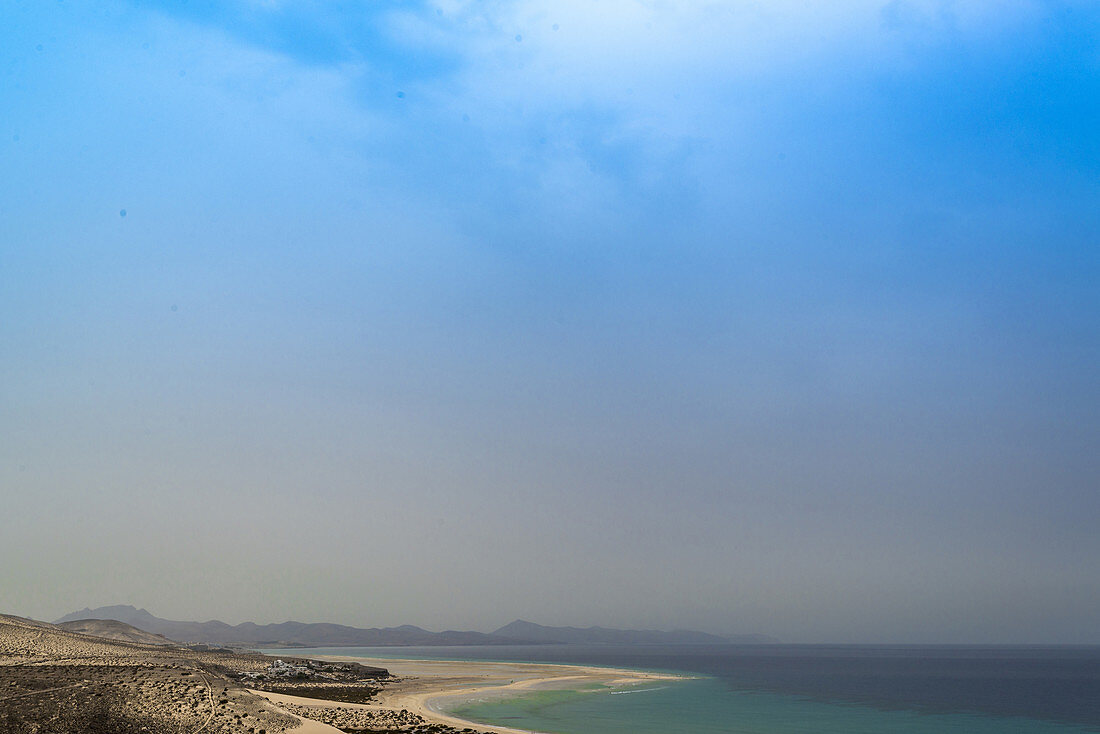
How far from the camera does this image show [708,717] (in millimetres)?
63469

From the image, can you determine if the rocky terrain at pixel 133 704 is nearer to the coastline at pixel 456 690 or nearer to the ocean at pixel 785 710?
the coastline at pixel 456 690

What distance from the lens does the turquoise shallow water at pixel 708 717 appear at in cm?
5528

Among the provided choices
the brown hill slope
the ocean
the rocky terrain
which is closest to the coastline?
the ocean

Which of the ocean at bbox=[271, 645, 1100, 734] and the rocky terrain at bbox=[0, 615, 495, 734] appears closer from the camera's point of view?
the rocky terrain at bbox=[0, 615, 495, 734]

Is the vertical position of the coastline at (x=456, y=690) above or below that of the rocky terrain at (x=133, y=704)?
below

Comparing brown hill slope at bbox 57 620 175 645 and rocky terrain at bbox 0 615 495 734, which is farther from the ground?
rocky terrain at bbox 0 615 495 734

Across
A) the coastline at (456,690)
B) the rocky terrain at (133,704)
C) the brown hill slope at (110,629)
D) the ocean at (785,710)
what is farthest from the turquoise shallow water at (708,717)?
the brown hill slope at (110,629)

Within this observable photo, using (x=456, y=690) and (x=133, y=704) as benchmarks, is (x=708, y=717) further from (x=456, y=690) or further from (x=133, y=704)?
(x=133, y=704)

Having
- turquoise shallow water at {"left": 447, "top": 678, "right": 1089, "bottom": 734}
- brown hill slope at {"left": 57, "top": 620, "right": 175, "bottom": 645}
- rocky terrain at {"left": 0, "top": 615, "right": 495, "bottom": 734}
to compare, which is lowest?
brown hill slope at {"left": 57, "top": 620, "right": 175, "bottom": 645}

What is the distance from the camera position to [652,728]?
54094mm

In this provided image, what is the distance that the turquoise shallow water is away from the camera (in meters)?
55.3

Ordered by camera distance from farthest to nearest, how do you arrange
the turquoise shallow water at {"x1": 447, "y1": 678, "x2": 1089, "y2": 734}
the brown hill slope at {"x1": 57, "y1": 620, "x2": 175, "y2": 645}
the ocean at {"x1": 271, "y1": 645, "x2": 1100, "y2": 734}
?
the brown hill slope at {"x1": 57, "y1": 620, "x2": 175, "y2": 645} → the ocean at {"x1": 271, "y1": 645, "x2": 1100, "y2": 734} → the turquoise shallow water at {"x1": 447, "y1": 678, "x2": 1089, "y2": 734}

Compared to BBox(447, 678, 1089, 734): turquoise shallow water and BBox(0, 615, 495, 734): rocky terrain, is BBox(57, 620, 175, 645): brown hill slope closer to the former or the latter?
BBox(0, 615, 495, 734): rocky terrain

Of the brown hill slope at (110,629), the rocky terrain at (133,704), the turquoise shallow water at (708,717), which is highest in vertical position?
the rocky terrain at (133,704)
